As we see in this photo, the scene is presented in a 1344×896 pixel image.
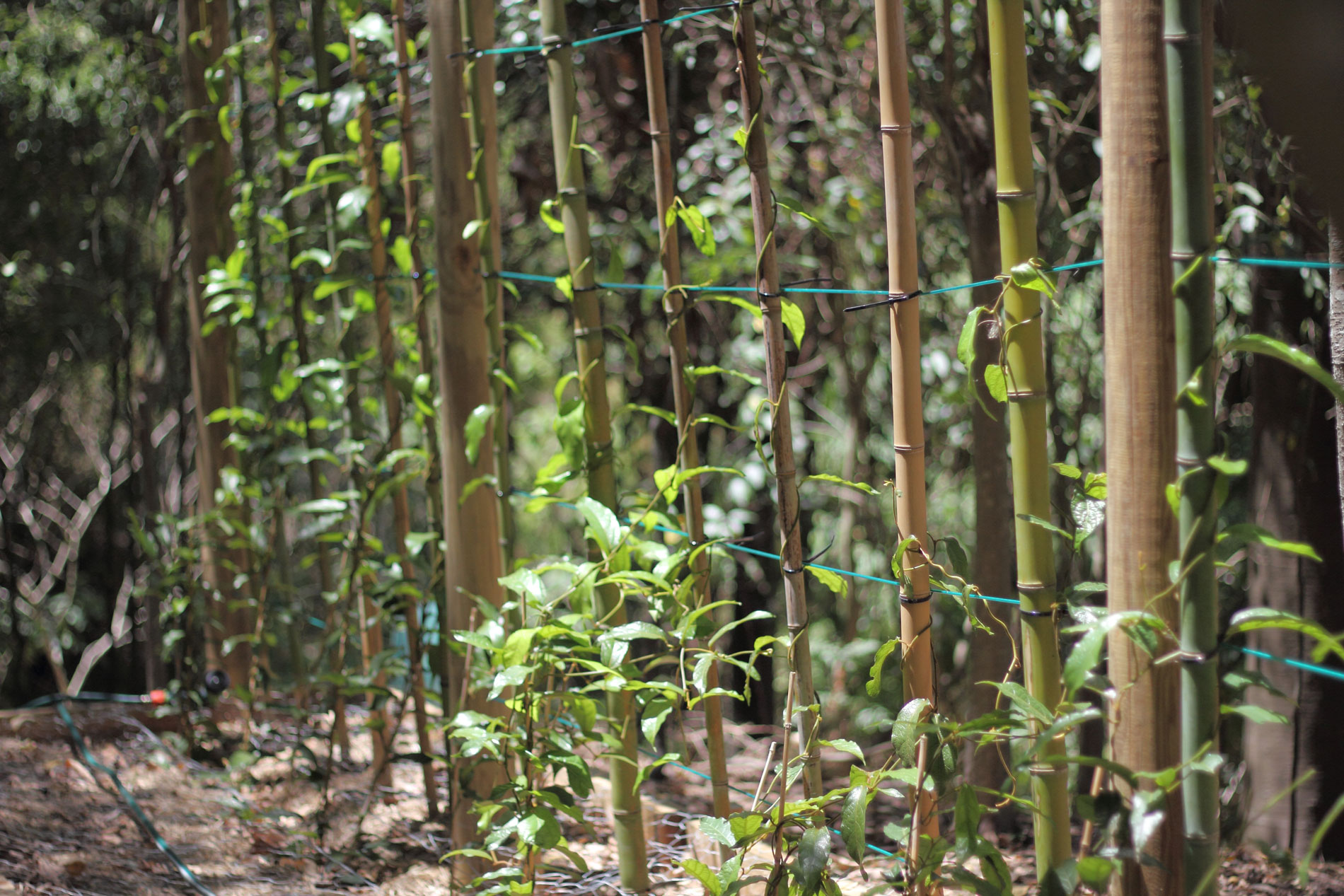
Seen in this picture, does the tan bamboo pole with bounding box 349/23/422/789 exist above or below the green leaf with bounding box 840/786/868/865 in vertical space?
above

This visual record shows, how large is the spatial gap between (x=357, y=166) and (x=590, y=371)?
2.58ft

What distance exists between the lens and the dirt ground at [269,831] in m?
1.54

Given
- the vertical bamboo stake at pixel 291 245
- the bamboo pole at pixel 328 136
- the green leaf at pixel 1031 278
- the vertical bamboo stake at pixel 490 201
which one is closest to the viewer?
the green leaf at pixel 1031 278

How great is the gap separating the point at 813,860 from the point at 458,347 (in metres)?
0.89

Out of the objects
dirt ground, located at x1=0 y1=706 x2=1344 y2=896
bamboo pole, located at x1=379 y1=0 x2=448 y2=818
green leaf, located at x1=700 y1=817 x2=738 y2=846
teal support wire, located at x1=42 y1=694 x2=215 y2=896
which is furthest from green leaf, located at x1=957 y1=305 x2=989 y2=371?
teal support wire, located at x1=42 y1=694 x2=215 y2=896

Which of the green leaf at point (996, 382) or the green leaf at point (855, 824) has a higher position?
the green leaf at point (996, 382)

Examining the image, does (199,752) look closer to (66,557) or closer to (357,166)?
(357,166)

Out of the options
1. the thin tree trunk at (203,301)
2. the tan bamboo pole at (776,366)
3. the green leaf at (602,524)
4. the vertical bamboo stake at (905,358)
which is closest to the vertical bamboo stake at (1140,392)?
the vertical bamboo stake at (905,358)

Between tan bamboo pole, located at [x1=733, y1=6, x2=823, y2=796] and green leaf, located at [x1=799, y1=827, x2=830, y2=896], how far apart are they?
0.12 m

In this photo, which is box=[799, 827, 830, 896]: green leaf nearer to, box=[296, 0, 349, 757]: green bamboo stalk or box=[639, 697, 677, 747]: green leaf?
box=[639, 697, 677, 747]: green leaf

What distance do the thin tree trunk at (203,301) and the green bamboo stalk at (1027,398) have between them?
73.9 inches

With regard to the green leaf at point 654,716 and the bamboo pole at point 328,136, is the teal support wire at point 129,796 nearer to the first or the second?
the bamboo pole at point 328,136

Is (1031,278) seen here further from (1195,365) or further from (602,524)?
(602,524)

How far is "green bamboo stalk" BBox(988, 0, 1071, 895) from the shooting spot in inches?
34.4
